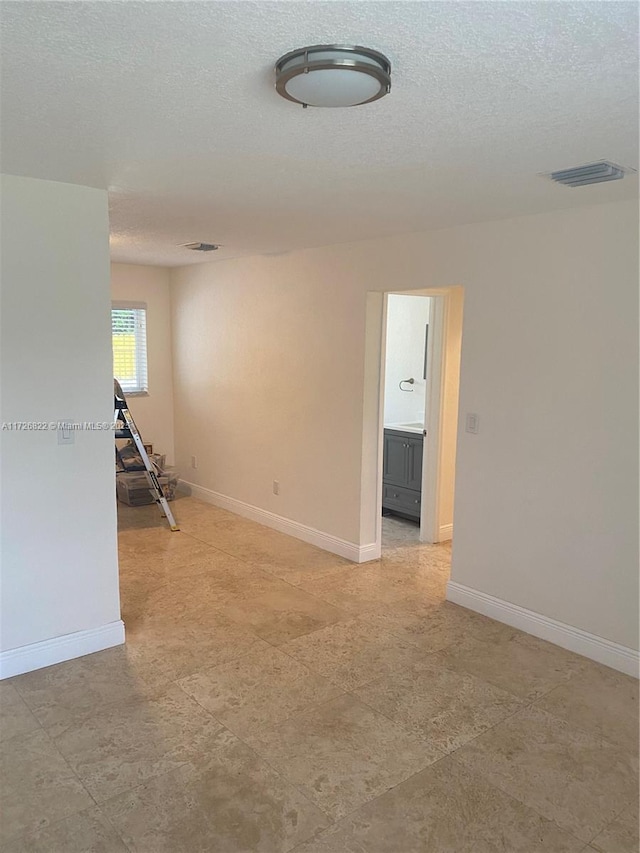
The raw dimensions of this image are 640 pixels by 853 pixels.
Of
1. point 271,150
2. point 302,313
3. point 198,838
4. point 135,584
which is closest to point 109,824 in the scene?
point 198,838

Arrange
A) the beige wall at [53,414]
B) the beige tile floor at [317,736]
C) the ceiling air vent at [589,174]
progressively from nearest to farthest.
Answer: the beige tile floor at [317,736] < the ceiling air vent at [589,174] < the beige wall at [53,414]

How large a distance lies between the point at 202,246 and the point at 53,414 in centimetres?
224

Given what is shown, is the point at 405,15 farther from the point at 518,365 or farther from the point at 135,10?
the point at 518,365

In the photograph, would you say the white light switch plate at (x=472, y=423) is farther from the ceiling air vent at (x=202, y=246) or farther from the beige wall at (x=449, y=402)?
the ceiling air vent at (x=202, y=246)

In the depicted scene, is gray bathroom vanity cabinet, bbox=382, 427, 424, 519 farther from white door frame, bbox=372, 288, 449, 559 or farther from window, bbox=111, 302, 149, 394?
window, bbox=111, 302, 149, 394

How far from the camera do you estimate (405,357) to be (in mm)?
5867

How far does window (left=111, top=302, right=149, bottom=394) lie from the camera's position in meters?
6.38

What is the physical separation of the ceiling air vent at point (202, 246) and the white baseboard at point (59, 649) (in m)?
2.75

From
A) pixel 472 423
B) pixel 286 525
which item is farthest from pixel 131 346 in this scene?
pixel 472 423

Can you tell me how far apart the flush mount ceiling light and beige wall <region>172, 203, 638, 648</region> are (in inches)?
74.1

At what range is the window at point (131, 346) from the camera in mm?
6375

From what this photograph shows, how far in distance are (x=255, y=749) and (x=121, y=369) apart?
185 inches

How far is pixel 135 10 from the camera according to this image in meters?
1.35

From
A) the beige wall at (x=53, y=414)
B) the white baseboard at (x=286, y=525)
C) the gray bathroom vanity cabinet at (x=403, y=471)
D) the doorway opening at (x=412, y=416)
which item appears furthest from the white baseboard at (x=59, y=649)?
the gray bathroom vanity cabinet at (x=403, y=471)
